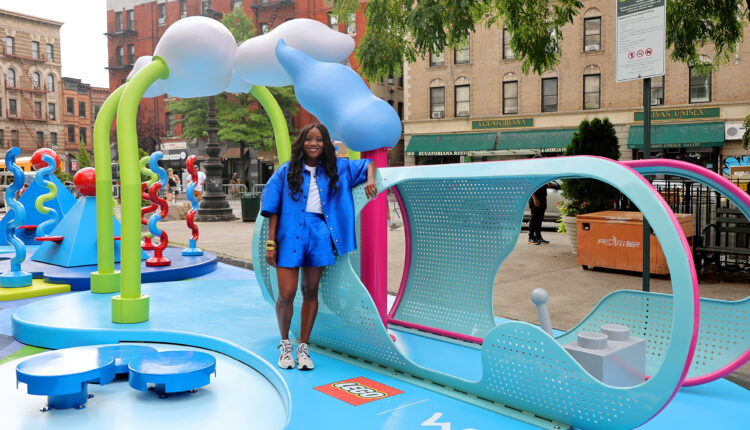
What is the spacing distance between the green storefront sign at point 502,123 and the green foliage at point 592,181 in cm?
2042

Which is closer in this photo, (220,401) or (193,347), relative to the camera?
(220,401)

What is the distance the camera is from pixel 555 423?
3.21 metres

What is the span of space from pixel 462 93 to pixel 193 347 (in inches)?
1152

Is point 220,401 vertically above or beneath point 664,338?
beneath

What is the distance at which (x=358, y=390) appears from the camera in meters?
3.78

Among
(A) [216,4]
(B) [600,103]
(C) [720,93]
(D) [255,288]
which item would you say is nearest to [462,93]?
(B) [600,103]

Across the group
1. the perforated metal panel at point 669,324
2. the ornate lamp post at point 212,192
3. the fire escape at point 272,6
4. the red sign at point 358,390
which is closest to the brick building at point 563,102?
the ornate lamp post at point 212,192

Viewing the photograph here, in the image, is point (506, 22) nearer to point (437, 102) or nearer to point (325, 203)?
point (325, 203)

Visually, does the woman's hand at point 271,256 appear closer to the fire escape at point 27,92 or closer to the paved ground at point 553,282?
the paved ground at point 553,282

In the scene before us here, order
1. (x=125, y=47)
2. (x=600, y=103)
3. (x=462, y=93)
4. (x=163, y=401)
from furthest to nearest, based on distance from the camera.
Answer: (x=125, y=47)
(x=462, y=93)
(x=600, y=103)
(x=163, y=401)

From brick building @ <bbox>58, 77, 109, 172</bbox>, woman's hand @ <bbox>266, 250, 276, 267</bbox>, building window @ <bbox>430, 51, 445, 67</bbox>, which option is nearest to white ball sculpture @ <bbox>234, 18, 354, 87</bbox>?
woman's hand @ <bbox>266, 250, 276, 267</bbox>

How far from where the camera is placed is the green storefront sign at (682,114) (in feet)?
88.1

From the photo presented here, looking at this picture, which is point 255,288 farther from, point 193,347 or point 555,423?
point 555,423

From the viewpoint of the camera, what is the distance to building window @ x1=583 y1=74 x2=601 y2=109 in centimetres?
2922
